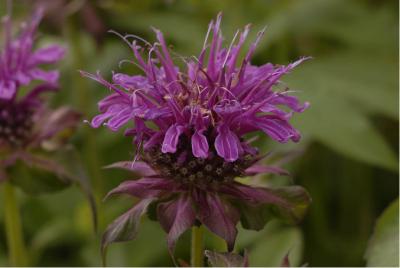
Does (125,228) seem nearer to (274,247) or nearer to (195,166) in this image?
(195,166)

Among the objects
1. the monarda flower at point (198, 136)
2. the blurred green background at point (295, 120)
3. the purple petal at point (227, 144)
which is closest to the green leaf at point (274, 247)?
the blurred green background at point (295, 120)

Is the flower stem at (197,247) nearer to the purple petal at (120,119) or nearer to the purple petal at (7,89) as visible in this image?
the purple petal at (120,119)

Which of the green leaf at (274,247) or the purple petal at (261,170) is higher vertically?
the purple petal at (261,170)

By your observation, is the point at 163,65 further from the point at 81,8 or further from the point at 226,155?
the point at 81,8

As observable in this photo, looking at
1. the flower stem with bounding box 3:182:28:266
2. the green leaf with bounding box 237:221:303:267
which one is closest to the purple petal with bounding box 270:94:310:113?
the green leaf with bounding box 237:221:303:267

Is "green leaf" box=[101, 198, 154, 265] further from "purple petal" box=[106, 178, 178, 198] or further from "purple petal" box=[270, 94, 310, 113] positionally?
"purple petal" box=[270, 94, 310, 113]

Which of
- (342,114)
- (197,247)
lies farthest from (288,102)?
(342,114)

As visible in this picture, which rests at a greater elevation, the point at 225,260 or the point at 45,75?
the point at 45,75
